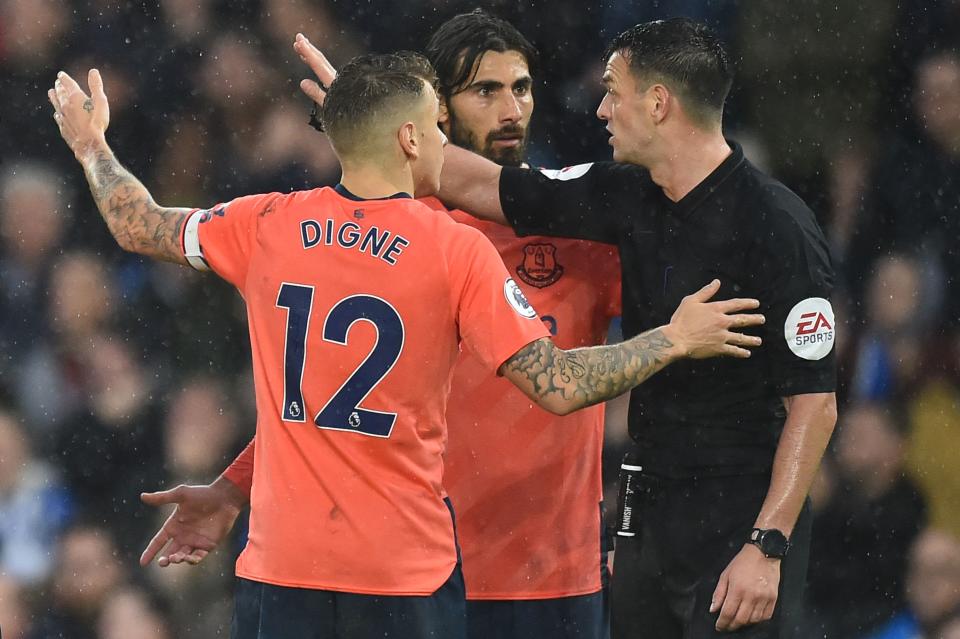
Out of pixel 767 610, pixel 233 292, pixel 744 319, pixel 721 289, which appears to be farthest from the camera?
pixel 233 292

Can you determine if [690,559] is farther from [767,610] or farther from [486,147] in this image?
[486,147]

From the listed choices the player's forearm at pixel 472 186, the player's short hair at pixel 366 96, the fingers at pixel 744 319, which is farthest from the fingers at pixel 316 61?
the fingers at pixel 744 319

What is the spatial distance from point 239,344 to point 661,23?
2.27m

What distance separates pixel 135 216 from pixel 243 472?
0.71m

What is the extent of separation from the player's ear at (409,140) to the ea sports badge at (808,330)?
0.88 metres

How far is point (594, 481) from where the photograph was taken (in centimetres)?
341

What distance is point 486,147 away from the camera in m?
3.49

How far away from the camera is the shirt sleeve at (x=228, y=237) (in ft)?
8.68

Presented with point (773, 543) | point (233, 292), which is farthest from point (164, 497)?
point (233, 292)

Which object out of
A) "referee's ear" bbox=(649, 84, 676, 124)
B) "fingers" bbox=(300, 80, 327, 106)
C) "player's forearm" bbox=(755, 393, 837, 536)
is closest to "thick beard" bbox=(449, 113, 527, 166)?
"fingers" bbox=(300, 80, 327, 106)

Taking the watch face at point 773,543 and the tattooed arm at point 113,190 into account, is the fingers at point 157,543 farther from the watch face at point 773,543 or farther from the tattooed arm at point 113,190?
the watch face at point 773,543

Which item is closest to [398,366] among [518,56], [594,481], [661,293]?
[661,293]

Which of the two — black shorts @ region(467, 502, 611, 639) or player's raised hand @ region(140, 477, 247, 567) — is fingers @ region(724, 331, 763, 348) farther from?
player's raised hand @ region(140, 477, 247, 567)

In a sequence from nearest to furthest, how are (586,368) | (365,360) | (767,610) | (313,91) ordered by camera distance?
(365,360) → (586,368) → (767,610) → (313,91)
